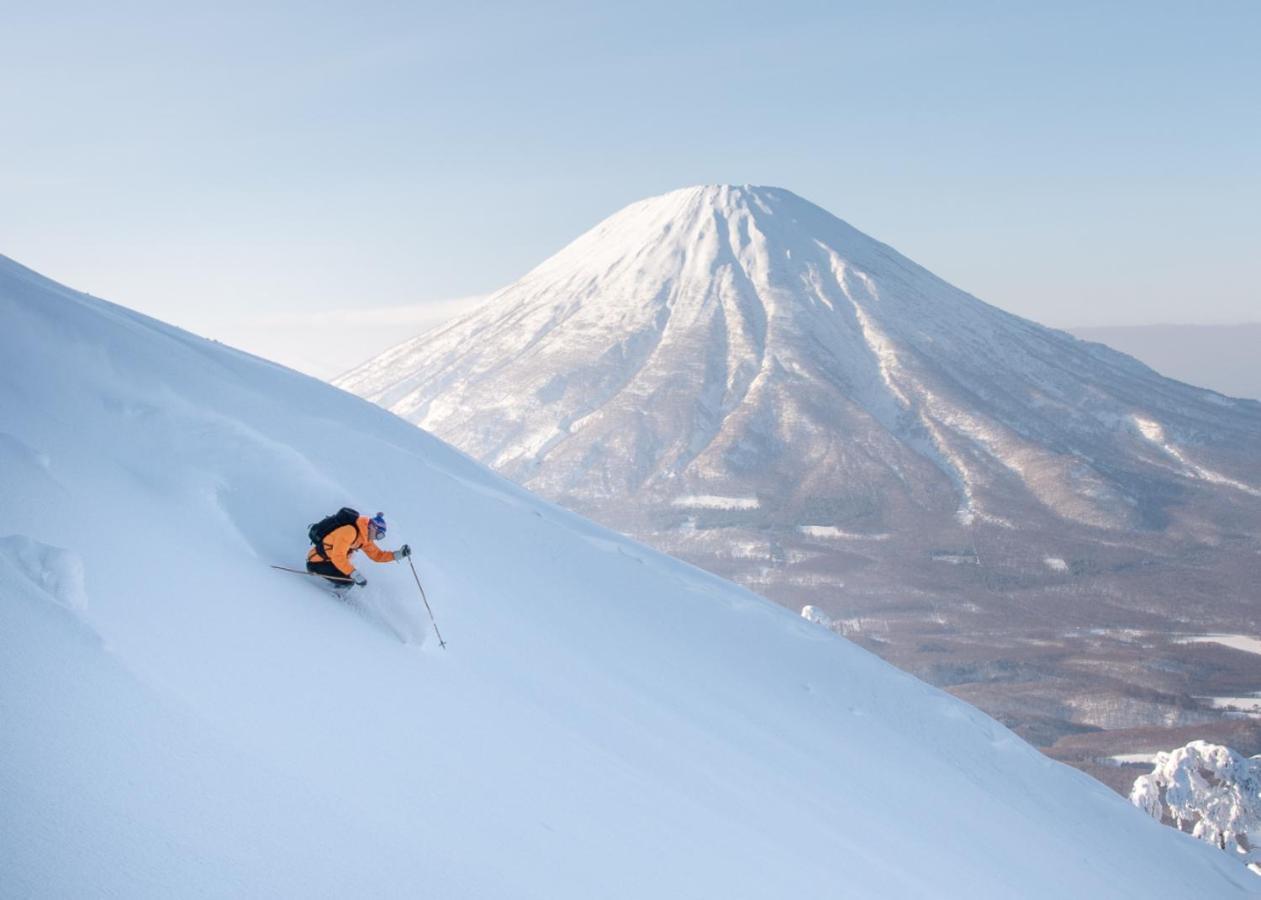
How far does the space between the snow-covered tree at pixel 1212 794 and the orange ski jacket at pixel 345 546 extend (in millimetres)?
33657

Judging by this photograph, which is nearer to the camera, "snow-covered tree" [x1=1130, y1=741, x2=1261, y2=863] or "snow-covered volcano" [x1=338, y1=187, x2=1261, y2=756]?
"snow-covered tree" [x1=1130, y1=741, x2=1261, y2=863]

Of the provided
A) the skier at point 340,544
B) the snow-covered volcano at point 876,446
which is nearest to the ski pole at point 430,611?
the skier at point 340,544

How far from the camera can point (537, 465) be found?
480 ft

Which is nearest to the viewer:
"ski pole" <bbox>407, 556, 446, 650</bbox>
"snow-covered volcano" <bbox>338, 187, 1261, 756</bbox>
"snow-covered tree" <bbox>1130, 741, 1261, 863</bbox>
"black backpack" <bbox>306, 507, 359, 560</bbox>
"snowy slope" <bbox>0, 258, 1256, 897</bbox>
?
"snowy slope" <bbox>0, 258, 1256, 897</bbox>

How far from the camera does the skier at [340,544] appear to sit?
1054 centimetres

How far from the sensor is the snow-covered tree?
3328 cm

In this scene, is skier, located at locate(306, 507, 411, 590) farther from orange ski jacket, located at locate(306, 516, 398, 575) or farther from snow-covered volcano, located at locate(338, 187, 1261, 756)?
snow-covered volcano, located at locate(338, 187, 1261, 756)

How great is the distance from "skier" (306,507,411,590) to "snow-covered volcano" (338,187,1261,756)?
77484 millimetres

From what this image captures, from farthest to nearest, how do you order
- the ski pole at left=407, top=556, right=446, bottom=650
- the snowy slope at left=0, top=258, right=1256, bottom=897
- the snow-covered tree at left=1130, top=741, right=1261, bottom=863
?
the snow-covered tree at left=1130, top=741, right=1261, bottom=863, the ski pole at left=407, top=556, right=446, bottom=650, the snowy slope at left=0, top=258, right=1256, bottom=897

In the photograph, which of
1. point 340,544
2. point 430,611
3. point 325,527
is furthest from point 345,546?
point 430,611

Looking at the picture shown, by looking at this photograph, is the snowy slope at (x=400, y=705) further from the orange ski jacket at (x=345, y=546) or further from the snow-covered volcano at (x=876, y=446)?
the snow-covered volcano at (x=876, y=446)

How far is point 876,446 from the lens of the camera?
14588cm

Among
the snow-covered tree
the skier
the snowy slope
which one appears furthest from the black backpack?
the snow-covered tree

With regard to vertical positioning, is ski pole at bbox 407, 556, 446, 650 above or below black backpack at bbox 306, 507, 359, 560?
below
